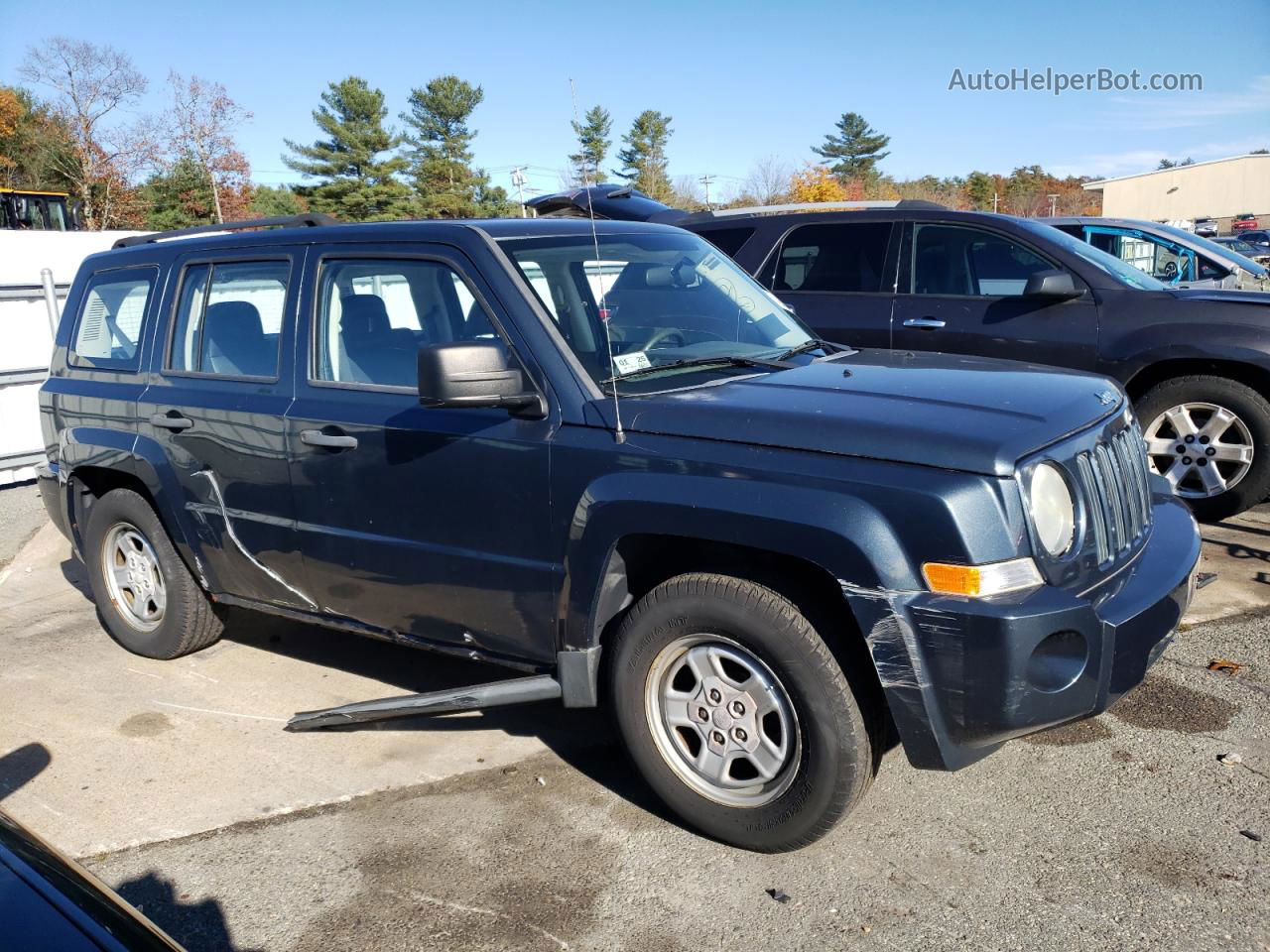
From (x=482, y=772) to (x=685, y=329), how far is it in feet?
5.92

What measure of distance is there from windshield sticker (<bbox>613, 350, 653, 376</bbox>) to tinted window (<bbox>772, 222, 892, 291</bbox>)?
390 cm

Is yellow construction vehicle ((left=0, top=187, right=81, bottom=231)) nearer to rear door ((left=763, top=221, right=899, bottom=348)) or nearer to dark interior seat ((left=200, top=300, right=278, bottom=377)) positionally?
rear door ((left=763, top=221, right=899, bottom=348))

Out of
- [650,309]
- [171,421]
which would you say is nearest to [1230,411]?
[650,309]

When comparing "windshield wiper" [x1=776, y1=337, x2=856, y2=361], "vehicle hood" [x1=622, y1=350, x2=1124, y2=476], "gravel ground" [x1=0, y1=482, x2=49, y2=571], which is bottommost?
"gravel ground" [x1=0, y1=482, x2=49, y2=571]

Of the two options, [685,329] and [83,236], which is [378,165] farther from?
[685,329]

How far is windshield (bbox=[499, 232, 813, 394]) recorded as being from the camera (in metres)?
3.71

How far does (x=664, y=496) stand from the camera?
322 cm

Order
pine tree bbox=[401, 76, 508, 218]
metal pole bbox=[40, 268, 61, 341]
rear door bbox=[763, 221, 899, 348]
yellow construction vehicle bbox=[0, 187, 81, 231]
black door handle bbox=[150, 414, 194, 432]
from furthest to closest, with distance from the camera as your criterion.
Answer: pine tree bbox=[401, 76, 508, 218] < yellow construction vehicle bbox=[0, 187, 81, 231] < metal pole bbox=[40, 268, 61, 341] < rear door bbox=[763, 221, 899, 348] < black door handle bbox=[150, 414, 194, 432]

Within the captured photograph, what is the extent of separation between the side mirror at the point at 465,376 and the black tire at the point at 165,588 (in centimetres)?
228

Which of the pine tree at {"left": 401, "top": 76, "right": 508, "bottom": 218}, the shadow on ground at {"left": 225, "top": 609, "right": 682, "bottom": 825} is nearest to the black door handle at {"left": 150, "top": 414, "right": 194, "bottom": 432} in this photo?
the shadow on ground at {"left": 225, "top": 609, "right": 682, "bottom": 825}

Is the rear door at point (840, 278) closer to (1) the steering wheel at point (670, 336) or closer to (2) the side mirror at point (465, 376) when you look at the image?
(1) the steering wheel at point (670, 336)

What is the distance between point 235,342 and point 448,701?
1.93 meters

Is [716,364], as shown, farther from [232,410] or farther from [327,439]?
[232,410]

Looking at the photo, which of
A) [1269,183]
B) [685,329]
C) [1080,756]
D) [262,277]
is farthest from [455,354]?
[1269,183]
